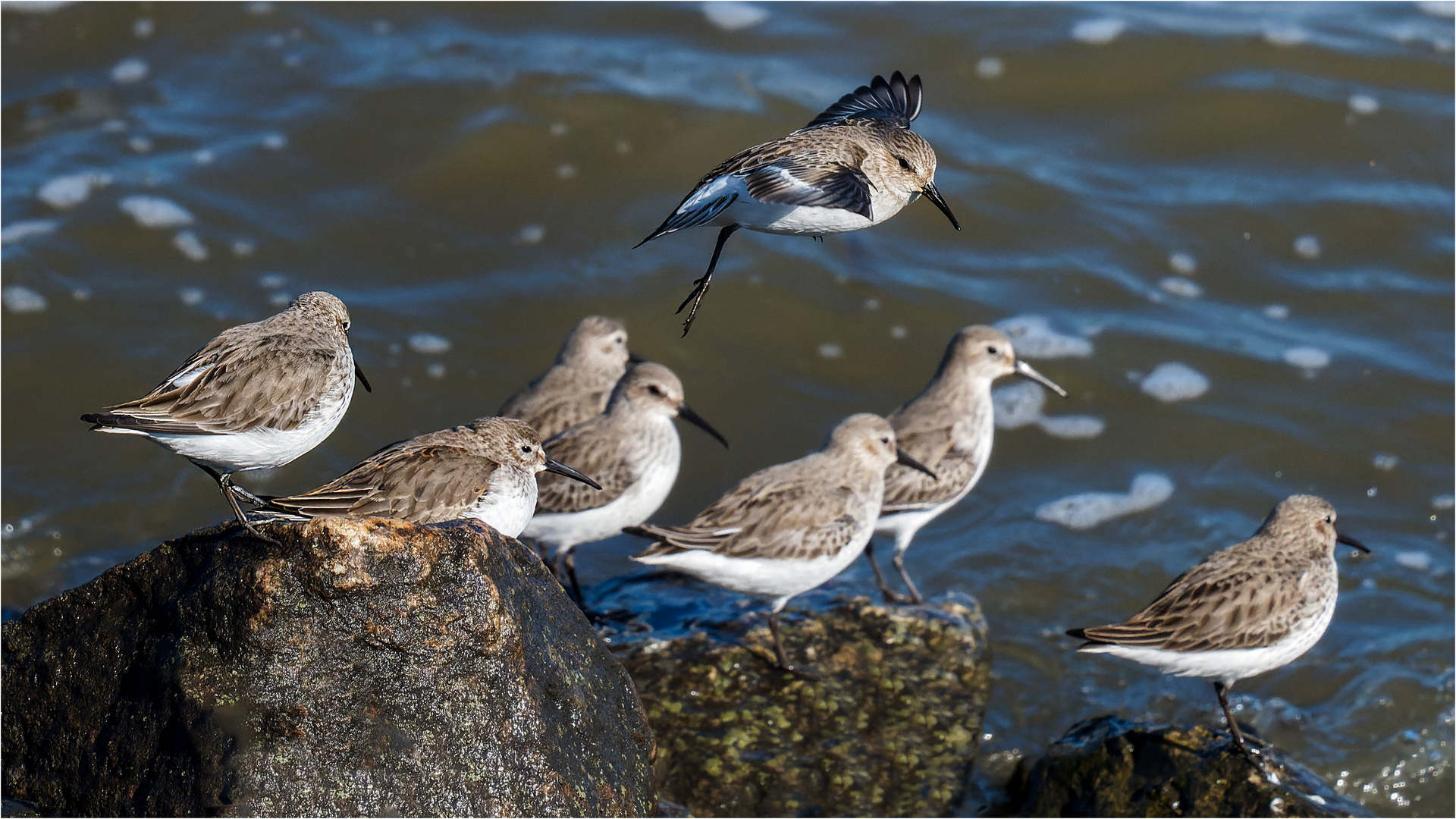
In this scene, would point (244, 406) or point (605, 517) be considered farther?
point (605, 517)

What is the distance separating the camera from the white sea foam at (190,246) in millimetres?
12219

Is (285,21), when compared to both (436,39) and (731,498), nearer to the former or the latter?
(436,39)

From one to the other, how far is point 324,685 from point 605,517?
3.24 meters

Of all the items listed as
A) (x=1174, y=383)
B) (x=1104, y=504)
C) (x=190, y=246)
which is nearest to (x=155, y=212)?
(x=190, y=246)

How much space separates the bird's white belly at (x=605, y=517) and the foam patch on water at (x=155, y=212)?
21.9 feet

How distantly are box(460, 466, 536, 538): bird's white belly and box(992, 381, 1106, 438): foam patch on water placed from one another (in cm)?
642

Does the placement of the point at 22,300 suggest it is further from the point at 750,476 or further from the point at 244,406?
the point at 244,406

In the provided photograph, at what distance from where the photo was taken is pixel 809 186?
4281 millimetres

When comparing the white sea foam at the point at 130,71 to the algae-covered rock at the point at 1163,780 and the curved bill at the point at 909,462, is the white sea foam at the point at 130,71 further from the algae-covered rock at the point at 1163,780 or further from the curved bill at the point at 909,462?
the algae-covered rock at the point at 1163,780

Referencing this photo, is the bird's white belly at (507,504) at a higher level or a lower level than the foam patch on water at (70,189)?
higher

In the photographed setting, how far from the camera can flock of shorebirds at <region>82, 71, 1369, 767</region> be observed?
188 inches

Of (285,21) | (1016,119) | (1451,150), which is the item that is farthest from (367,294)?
(1451,150)

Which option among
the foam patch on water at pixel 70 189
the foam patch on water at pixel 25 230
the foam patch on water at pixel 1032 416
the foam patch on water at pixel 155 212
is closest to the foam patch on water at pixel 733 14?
the foam patch on water at pixel 1032 416

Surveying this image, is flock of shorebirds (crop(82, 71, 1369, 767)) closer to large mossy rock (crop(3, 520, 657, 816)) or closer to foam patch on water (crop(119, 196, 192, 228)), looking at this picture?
large mossy rock (crop(3, 520, 657, 816))
